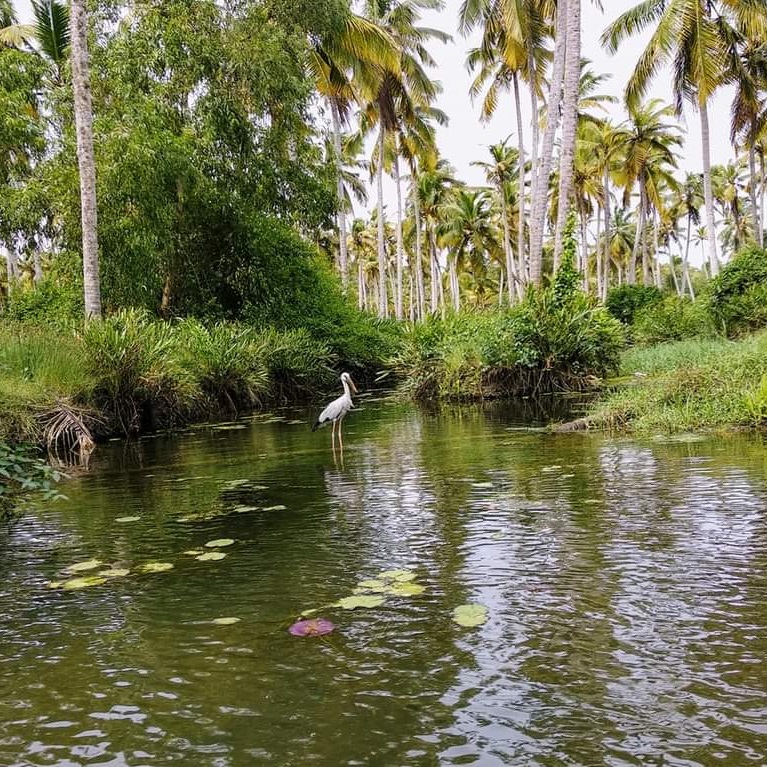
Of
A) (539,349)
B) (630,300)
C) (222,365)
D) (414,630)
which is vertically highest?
(630,300)

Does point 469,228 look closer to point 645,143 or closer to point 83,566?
point 645,143

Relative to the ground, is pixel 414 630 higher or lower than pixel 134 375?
lower

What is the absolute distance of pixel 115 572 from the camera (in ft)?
13.1

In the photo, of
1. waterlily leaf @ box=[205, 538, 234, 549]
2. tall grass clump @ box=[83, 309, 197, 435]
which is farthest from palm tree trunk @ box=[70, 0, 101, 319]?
waterlily leaf @ box=[205, 538, 234, 549]

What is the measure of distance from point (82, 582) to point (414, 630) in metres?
2.00

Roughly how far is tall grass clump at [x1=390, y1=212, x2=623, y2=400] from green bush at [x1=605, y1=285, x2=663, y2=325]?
14.8 meters

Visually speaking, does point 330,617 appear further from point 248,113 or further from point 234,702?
point 248,113

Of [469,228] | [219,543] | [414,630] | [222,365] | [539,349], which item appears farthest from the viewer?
[469,228]

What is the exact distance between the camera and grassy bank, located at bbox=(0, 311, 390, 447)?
920 cm

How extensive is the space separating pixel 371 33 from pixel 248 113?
6.40m

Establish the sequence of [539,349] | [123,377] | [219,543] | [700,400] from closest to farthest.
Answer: [219,543]
[700,400]
[123,377]
[539,349]

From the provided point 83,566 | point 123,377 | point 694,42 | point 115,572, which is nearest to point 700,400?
point 115,572

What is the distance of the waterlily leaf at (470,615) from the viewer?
296cm

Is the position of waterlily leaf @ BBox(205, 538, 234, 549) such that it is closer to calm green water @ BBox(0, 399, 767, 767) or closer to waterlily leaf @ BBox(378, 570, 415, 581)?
calm green water @ BBox(0, 399, 767, 767)
